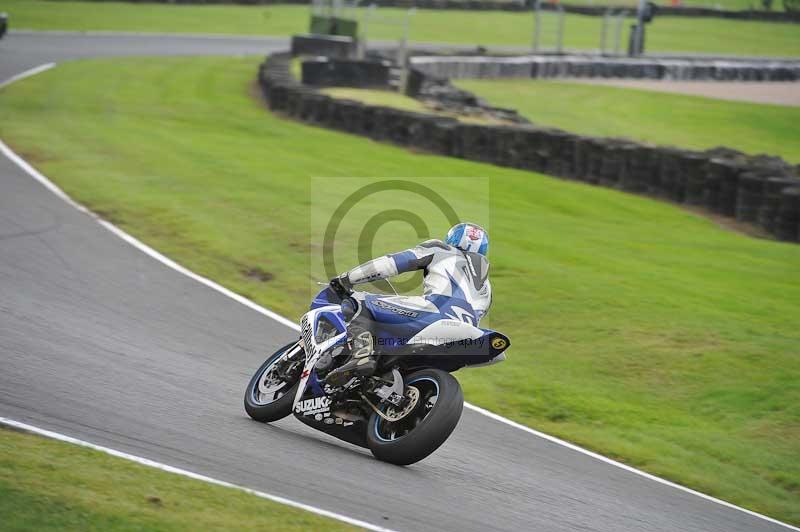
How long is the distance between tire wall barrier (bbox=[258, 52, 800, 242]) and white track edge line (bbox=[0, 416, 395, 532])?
39.9 feet

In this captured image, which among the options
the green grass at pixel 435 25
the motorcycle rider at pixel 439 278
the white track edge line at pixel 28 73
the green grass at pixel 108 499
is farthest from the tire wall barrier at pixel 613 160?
the green grass at pixel 435 25

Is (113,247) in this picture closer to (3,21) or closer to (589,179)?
(589,179)

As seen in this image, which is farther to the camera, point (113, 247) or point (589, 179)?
point (589, 179)

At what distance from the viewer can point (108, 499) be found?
5336 millimetres

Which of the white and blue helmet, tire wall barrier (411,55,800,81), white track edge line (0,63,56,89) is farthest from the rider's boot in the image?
tire wall barrier (411,55,800,81)

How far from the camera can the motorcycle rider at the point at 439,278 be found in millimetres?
6859

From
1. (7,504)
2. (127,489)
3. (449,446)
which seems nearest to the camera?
A: (7,504)

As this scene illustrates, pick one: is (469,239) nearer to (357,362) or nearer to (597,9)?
(357,362)

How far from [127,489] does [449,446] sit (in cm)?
289

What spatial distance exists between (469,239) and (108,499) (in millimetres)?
2906

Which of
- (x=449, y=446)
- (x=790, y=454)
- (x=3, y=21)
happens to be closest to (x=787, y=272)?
(x=790, y=454)

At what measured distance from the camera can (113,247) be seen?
12.5 meters

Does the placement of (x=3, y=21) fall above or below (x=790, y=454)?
above

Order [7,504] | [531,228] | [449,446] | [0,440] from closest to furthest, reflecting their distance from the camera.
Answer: [7,504]
[0,440]
[449,446]
[531,228]
